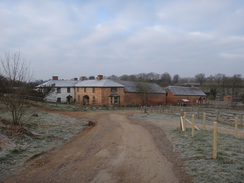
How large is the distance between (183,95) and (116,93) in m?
20.7

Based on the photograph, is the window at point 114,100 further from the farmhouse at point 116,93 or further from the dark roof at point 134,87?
the dark roof at point 134,87

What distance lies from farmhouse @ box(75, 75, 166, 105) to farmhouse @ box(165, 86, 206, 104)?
8.75ft

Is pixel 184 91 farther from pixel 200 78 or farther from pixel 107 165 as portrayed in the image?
pixel 200 78

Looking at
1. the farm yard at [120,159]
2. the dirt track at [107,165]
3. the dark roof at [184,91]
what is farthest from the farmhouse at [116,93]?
the dirt track at [107,165]

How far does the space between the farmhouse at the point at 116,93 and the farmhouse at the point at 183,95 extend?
2668 millimetres

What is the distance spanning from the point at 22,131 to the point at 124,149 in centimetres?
537

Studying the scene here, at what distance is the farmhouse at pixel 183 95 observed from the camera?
54.9 m

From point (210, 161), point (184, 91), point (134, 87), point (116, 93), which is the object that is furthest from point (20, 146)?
point (184, 91)

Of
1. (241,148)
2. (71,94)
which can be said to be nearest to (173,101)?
(71,94)

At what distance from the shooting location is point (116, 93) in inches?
1800

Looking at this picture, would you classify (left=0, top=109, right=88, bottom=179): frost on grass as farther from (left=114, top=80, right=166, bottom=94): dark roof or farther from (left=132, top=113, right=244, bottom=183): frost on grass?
(left=114, top=80, right=166, bottom=94): dark roof

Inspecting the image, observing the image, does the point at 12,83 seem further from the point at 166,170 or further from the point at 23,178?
the point at 166,170

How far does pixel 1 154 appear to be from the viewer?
7324mm

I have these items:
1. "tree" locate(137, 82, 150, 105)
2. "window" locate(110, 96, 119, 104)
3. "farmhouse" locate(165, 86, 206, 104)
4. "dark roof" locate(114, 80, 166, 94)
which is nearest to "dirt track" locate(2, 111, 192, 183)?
"window" locate(110, 96, 119, 104)
